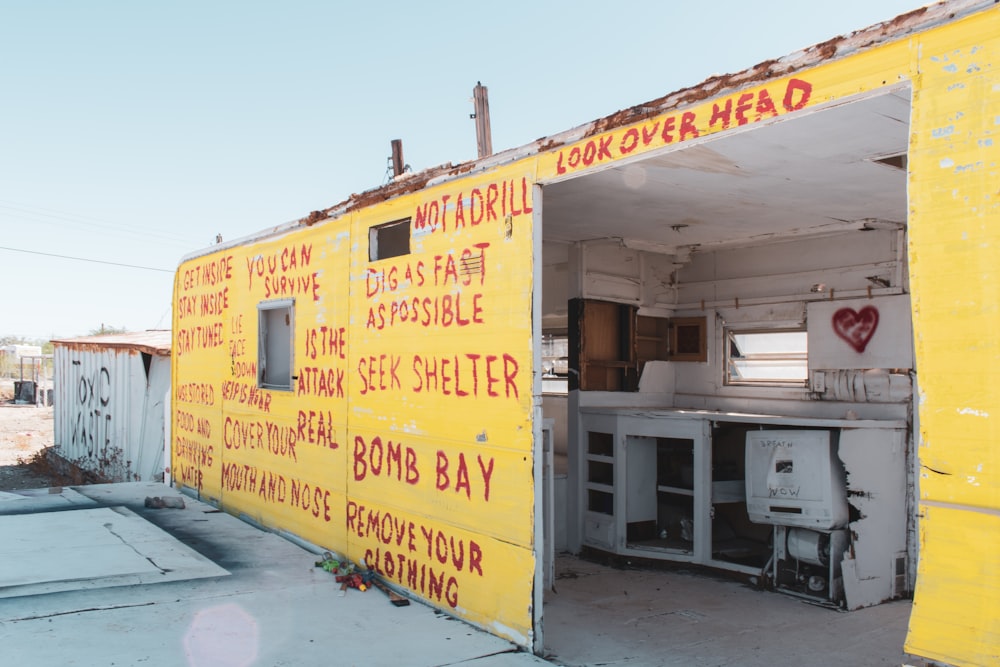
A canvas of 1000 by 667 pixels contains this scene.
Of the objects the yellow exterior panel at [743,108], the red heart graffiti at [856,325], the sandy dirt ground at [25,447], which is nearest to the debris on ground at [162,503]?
the yellow exterior panel at [743,108]

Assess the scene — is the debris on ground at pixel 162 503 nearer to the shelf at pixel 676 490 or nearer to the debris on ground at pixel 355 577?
the debris on ground at pixel 355 577

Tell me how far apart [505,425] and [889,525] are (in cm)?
358

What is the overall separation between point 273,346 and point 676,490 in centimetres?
455

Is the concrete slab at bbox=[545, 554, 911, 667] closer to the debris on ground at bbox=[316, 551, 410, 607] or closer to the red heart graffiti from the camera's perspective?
the debris on ground at bbox=[316, 551, 410, 607]

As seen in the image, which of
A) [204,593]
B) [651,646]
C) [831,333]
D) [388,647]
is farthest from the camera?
[831,333]

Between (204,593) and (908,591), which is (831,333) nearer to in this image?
(908,591)

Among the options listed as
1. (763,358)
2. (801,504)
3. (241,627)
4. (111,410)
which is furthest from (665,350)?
(111,410)

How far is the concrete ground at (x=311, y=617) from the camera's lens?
4.90m

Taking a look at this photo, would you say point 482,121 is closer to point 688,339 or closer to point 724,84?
point 688,339

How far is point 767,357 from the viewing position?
8.19 m

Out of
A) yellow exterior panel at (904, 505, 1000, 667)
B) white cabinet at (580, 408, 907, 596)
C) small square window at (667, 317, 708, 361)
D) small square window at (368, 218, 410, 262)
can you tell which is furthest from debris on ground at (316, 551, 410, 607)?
small square window at (667, 317, 708, 361)

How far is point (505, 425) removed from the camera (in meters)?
5.26

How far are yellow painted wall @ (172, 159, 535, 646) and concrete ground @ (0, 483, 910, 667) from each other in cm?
43

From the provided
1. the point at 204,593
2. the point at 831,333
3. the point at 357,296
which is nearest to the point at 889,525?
the point at 831,333
